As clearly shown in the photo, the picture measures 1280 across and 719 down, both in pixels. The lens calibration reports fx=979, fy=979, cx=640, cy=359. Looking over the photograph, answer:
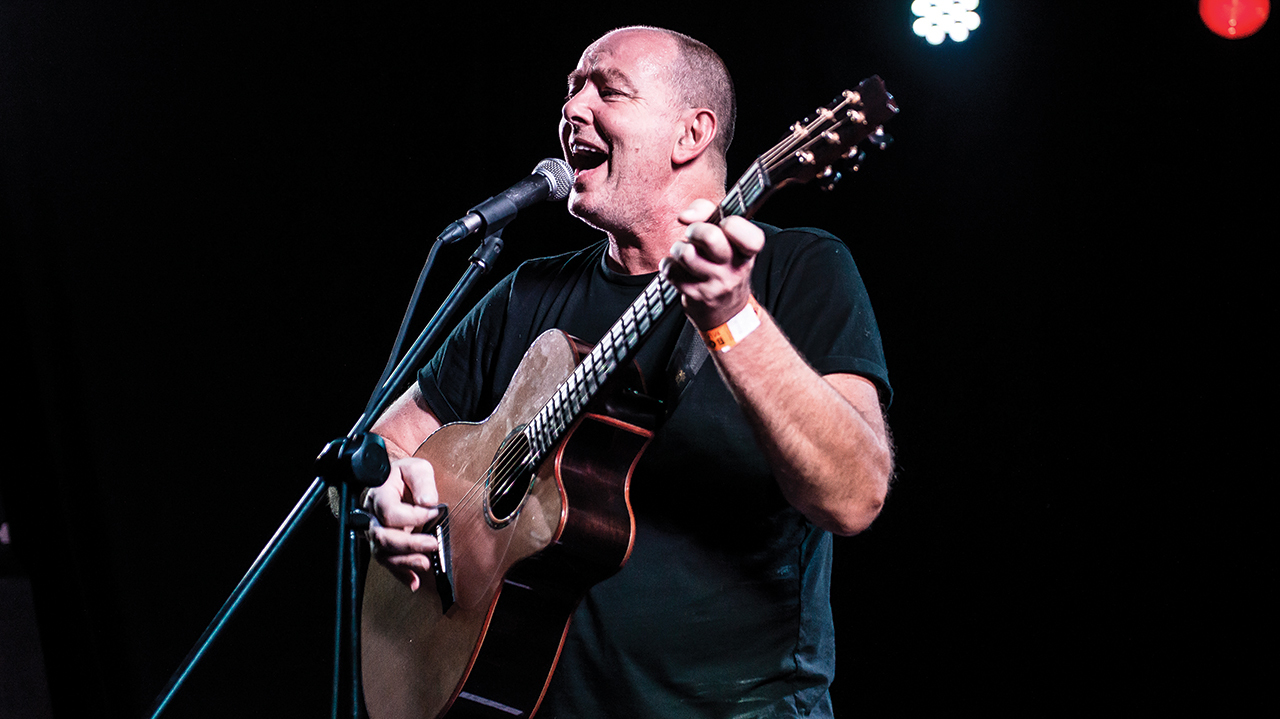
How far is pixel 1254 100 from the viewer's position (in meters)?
3.14

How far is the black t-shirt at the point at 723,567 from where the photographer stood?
1.83 metres

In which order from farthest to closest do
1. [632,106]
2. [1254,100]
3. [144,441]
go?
[144,441], [1254,100], [632,106]

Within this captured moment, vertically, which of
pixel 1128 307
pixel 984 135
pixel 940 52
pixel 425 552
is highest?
pixel 940 52

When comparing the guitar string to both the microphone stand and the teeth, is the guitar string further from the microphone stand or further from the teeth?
the teeth

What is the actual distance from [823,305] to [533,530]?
0.70 metres

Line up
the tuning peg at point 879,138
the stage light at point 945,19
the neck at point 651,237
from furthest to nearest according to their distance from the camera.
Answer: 1. the stage light at point 945,19
2. the neck at point 651,237
3. the tuning peg at point 879,138

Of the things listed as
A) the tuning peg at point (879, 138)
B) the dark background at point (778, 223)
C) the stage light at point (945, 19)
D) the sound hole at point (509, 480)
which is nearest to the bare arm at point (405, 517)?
the sound hole at point (509, 480)

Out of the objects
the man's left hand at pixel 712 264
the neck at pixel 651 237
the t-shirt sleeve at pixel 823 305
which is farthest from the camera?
the neck at pixel 651 237

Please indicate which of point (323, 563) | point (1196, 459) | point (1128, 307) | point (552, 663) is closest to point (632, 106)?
point (552, 663)

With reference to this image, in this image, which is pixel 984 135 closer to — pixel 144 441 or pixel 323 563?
pixel 323 563

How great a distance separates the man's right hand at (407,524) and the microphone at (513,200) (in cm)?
55

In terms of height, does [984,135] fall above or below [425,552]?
above

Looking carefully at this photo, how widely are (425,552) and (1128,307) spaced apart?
2.52 metres

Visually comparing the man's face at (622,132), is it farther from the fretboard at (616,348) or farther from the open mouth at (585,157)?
the fretboard at (616,348)
